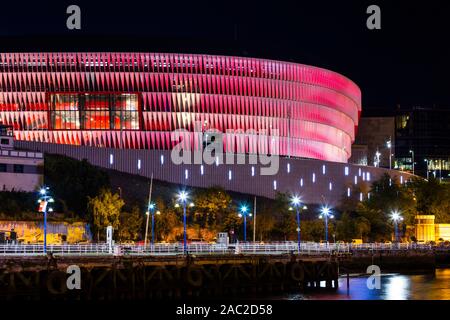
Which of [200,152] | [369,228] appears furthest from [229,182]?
[369,228]

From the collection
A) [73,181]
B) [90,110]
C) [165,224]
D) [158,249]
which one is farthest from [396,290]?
[90,110]

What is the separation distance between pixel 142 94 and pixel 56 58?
12.3 metres

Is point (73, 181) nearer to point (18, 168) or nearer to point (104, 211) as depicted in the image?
point (18, 168)

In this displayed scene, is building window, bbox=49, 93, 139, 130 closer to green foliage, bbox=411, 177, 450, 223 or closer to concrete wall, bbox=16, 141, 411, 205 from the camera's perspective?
concrete wall, bbox=16, 141, 411, 205

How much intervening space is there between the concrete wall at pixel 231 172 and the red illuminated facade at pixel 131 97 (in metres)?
11.0

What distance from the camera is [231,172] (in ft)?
509

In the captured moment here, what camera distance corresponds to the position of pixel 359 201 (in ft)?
554

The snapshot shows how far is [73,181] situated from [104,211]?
1225 cm

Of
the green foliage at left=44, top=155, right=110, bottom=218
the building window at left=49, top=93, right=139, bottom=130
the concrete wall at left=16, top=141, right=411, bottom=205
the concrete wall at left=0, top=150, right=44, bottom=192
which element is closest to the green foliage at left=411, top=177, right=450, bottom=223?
the concrete wall at left=16, top=141, right=411, bottom=205

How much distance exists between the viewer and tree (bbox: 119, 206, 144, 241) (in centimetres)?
12925

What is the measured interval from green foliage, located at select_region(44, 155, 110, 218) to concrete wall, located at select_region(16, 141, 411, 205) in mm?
6278
